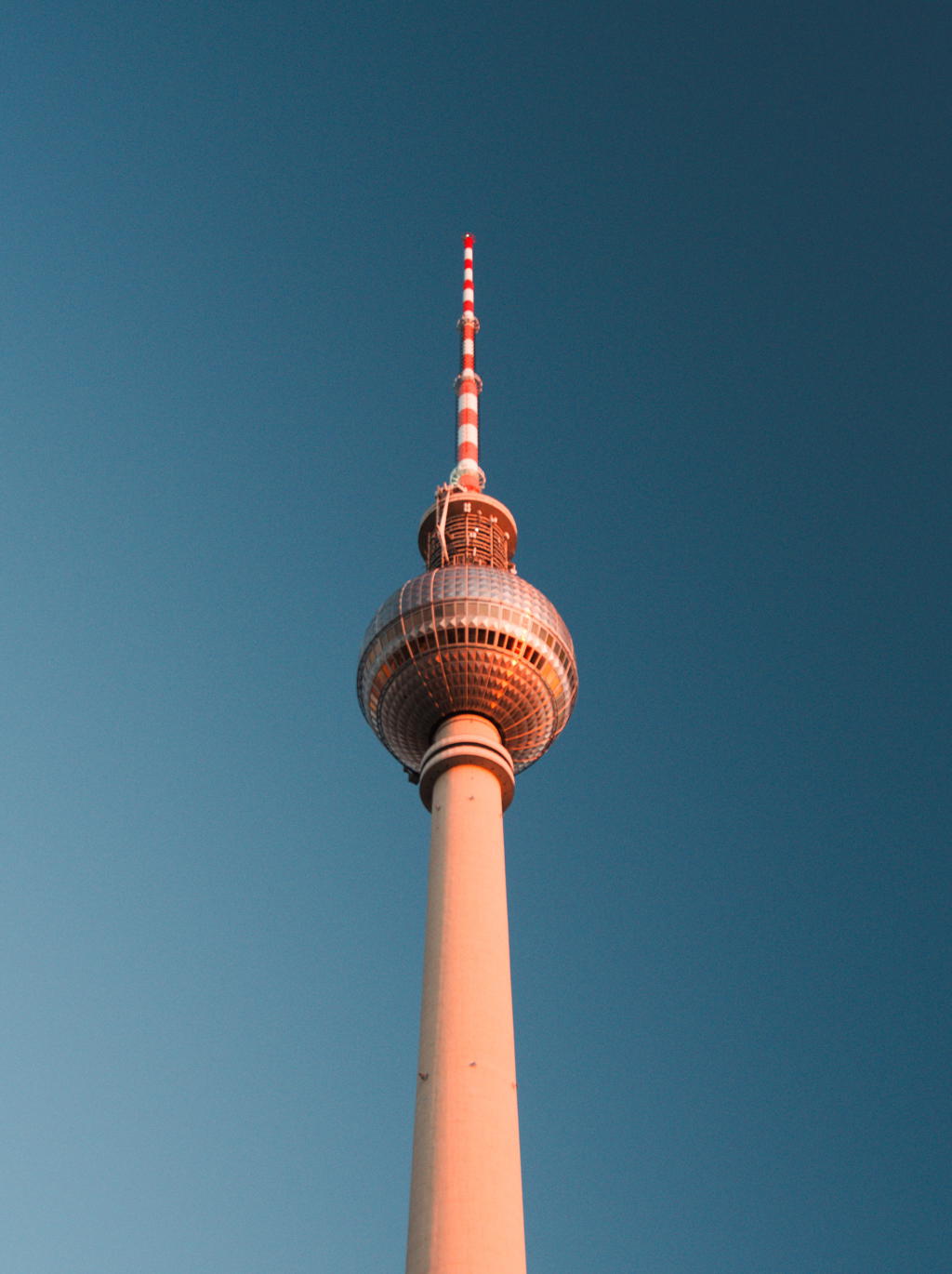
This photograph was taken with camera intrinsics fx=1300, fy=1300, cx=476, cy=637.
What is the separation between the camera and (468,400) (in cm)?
6588

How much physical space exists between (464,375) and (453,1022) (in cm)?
3785

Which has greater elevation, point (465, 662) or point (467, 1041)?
point (465, 662)

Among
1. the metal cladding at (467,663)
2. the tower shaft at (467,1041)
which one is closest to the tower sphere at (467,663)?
the metal cladding at (467,663)

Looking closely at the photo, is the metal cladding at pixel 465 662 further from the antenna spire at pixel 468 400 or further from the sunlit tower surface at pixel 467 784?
the antenna spire at pixel 468 400

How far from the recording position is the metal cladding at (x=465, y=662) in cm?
4928

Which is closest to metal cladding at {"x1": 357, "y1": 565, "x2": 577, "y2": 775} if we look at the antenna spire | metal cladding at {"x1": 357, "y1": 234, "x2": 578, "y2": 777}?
metal cladding at {"x1": 357, "y1": 234, "x2": 578, "y2": 777}

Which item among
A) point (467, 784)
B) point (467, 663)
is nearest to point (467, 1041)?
point (467, 784)

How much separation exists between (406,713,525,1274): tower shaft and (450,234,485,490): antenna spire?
16.8 m

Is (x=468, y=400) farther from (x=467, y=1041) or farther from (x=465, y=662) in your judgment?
(x=467, y=1041)

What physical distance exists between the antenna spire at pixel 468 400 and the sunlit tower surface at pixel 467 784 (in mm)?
224

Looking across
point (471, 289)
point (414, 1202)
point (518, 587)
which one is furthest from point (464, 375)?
point (414, 1202)

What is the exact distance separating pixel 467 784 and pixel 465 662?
5.22 m

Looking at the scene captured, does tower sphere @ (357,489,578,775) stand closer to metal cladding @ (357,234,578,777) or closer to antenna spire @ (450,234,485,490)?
metal cladding @ (357,234,578,777)

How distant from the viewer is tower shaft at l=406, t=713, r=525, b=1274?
3403cm
